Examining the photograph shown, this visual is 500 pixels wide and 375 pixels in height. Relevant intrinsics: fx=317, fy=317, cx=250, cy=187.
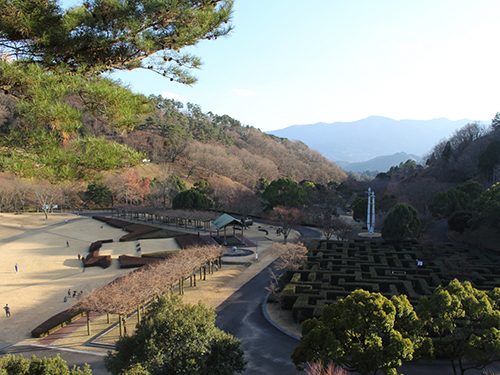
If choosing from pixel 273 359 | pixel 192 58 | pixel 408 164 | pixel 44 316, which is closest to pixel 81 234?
pixel 44 316

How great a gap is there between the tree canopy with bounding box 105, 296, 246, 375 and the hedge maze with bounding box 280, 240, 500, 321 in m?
7.38

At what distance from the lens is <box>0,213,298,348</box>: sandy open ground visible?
19738mm

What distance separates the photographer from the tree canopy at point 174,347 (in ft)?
30.1

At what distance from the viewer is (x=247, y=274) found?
2531cm

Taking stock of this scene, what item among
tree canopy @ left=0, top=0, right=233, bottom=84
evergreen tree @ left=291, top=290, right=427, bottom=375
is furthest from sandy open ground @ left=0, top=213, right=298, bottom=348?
tree canopy @ left=0, top=0, right=233, bottom=84

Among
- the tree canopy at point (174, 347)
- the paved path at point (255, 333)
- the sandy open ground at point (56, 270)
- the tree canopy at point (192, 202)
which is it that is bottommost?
the paved path at point (255, 333)

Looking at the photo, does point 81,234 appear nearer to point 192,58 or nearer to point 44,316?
point 44,316

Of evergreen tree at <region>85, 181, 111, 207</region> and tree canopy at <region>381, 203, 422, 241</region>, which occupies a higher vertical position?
evergreen tree at <region>85, 181, 111, 207</region>

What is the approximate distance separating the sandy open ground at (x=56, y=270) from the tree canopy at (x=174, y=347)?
341 inches

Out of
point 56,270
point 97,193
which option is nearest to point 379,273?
point 56,270

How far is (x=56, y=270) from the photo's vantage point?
27.0m

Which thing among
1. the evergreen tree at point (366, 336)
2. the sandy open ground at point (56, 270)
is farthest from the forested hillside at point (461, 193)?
the evergreen tree at point (366, 336)

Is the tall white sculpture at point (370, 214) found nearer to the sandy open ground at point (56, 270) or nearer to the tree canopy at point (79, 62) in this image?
the sandy open ground at point (56, 270)

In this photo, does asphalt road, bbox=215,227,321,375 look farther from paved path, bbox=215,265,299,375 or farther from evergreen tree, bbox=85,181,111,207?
evergreen tree, bbox=85,181,111,207
